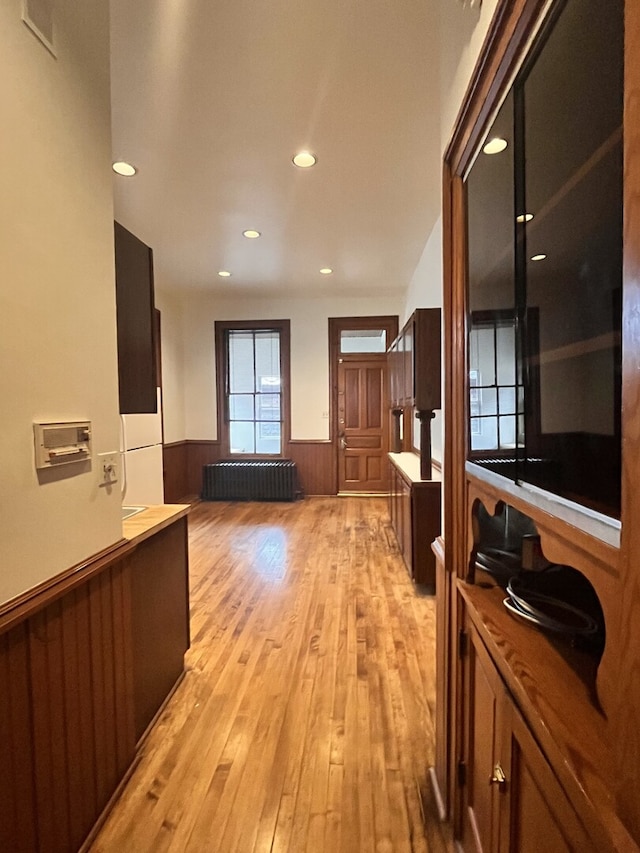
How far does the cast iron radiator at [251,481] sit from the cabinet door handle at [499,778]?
5.81 meters

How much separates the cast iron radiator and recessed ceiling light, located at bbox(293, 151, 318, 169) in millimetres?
4375

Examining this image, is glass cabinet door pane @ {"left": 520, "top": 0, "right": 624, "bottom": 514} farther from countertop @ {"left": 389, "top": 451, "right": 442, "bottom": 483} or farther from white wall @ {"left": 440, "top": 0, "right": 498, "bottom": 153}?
countertop @ {"left": 389, "top": 451, "right": 442, "bottom": 483}

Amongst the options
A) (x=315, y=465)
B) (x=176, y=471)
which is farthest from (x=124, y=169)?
(x=315, y=465)

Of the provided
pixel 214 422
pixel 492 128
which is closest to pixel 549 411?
pixel 492 128

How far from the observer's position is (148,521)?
205cm

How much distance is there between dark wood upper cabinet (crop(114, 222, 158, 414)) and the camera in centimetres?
194

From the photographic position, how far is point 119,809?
1.57m

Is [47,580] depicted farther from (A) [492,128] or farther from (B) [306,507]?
(B) [306,507]

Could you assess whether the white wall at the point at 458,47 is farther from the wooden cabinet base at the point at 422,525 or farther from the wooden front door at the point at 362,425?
the wooden front door at the point at 362,425

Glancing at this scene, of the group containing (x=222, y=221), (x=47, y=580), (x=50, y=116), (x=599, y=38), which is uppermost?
(x=222, y=221)

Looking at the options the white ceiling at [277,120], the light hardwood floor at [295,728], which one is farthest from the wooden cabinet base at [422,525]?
the white ceiling at [277,120]

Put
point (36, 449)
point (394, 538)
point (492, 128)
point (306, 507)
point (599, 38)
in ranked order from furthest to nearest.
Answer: point (306, 507), point (394, 538), point (36, 449), point (492, 128), point (599, 38)

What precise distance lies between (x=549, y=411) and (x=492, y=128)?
0.72 m

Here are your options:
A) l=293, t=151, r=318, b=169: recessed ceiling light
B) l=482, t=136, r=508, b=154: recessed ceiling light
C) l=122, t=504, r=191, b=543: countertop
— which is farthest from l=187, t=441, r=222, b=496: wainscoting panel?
l=482, t=136, r=508, b=154: recessed ceiling light
